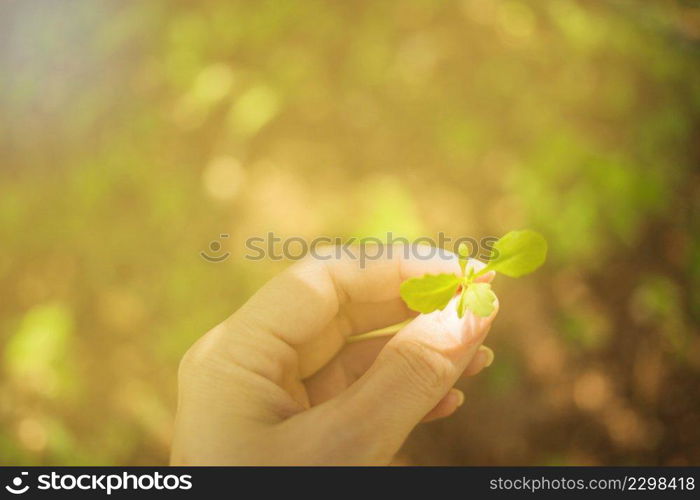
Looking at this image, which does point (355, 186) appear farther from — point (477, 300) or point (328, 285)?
point (477, 300)

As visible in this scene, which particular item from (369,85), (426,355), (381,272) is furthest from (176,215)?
(426,355)

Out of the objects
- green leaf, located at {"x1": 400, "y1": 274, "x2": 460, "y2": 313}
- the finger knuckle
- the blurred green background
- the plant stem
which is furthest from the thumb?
the blurred green background

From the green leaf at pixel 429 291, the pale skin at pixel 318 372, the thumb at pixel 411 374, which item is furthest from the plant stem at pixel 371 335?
the green leaf at pixel 429 291

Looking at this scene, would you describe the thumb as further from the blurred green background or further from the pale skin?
the blurred green background

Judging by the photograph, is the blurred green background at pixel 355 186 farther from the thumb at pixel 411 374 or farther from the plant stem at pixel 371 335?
the thumb at pixel 411 374

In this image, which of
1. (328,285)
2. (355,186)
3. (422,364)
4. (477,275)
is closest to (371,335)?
(328,285)

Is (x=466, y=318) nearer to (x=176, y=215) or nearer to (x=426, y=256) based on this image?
(x=426, y=256)
